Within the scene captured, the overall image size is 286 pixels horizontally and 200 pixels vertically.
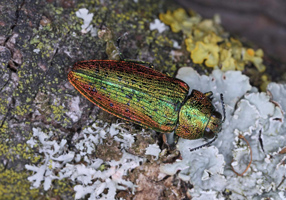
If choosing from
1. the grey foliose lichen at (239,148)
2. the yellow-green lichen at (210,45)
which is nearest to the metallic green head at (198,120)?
the grey foliose lichen at (239,148)

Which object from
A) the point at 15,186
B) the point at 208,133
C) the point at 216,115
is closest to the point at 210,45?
the point at 216,115

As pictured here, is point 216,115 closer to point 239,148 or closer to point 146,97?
point 239,148

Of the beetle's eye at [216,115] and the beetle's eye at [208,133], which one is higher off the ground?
the beetle's eye at [216,115]

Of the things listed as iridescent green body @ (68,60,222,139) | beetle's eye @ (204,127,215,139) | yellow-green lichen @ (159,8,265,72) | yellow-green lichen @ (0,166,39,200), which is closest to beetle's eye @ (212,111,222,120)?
iridescent green body @ (68,60,222,139)

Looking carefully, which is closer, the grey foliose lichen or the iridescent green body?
the iridescent green body

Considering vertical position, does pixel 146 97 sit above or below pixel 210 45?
below

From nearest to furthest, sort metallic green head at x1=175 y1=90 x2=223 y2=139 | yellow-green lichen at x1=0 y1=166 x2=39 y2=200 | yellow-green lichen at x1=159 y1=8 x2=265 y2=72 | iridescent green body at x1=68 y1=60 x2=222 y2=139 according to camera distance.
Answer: iridescent green body at x1=68 y1=60 x2=222 y2=139 < metallic green head at x1=175 y1=90 x2=223 y2=139 < yellow-green lichen at x1=0 y1=166 x2=39 y2=200 < yellow-green lichen at x1=159 y1=8 x2=265 y2=72

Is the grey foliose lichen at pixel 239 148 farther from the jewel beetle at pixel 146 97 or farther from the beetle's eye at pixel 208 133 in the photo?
the jewel beetle at pixel 146 97

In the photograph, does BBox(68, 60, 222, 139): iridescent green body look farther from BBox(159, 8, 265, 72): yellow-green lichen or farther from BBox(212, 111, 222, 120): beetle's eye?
BBox(159, 8, 265, 72): yellow-green lichen
